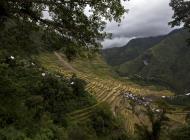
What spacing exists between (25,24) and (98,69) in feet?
601

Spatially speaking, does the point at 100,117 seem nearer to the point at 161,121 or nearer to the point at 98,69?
the point at 161,121

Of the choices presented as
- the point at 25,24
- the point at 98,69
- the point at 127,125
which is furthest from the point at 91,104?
the point at 98,69

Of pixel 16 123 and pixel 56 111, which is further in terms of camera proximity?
pixel 56 111

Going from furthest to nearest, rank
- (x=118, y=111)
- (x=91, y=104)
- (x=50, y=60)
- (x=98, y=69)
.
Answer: (x=98, y=69)
(x=50, y=60)
(x=118, y=111)
(x=91, y=104)

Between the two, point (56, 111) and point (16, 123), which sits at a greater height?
point (16, 123)

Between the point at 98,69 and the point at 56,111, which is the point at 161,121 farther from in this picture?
→ the point at 98,69

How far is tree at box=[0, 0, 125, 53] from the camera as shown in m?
11.8

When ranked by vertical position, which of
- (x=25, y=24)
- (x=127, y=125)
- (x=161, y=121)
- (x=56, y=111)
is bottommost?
(x=127, y=125)

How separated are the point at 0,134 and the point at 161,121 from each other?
349 inches

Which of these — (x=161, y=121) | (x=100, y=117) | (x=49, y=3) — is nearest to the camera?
(x=49, y=3)

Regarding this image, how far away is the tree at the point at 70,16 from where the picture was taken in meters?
11.8

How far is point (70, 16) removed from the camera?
1210cm

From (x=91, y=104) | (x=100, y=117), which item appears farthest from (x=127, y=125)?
(x=100, y=117)

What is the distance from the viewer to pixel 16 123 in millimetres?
25016
